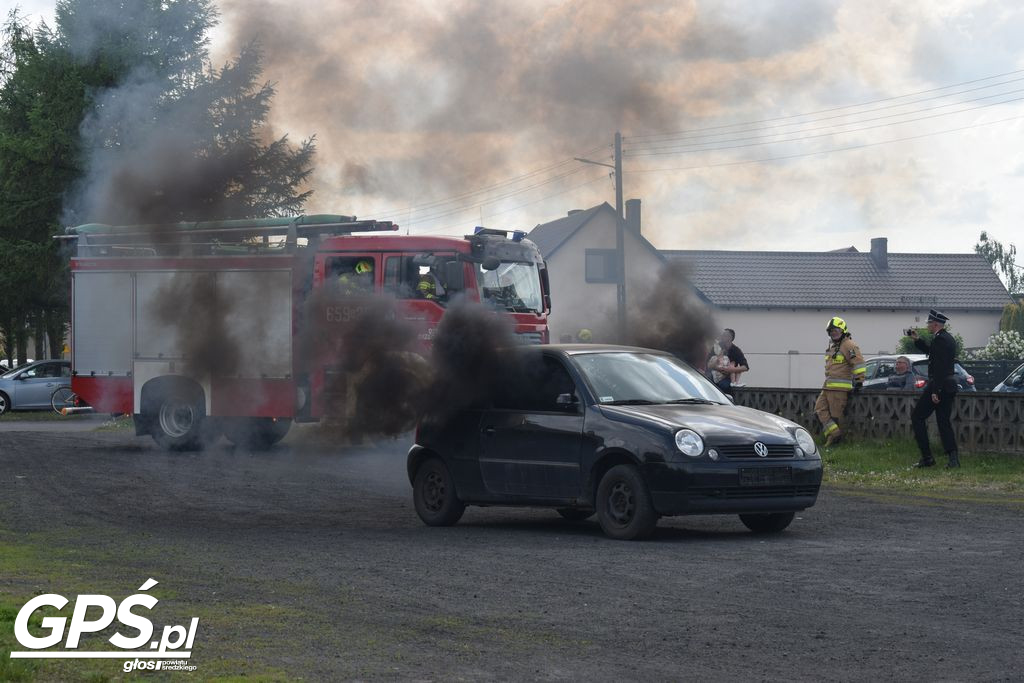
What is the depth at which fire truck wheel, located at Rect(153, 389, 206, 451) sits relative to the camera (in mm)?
22344

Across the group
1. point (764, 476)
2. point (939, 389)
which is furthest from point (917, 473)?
point (764, 476)

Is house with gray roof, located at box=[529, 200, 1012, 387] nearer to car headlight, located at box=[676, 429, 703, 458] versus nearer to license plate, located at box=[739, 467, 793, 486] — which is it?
license plate, located at box=[739, 467, 793, 486]

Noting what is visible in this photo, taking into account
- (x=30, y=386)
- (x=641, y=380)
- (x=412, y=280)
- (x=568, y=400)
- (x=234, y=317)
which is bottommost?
(x=30, y=386)

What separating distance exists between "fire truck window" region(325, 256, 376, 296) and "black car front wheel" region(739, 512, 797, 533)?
9.70 m

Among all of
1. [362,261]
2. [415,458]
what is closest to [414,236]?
[362,261]

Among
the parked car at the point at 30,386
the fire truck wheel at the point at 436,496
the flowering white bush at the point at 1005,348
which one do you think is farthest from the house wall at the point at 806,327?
the fire truck wheel at the point at 436,496

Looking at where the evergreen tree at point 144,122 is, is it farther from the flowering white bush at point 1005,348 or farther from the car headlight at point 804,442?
the flowering white bush at point 1005,348

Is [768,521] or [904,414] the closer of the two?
[768,521]

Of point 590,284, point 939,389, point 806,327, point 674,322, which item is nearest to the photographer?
point 939,389

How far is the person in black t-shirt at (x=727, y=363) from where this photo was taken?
20.5m

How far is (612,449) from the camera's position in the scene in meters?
11.5

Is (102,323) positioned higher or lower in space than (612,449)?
higher

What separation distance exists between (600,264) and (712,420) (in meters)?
40.7

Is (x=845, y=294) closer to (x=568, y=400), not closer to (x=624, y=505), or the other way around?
(x=568, y=400)
